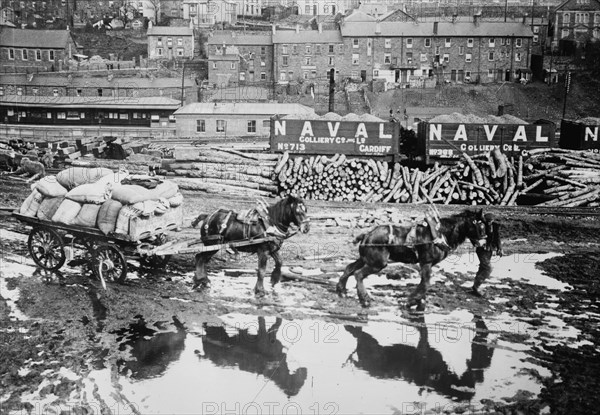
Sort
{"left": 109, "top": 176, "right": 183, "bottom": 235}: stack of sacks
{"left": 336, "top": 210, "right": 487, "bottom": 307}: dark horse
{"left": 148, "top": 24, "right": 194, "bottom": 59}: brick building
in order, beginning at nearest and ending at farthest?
{"left": 336, "top": 210, "right": 487, "bottom": 307}: dark horse → {"left": 109, "top": 176, "right": 183, "bottom": 235}: stack of sacks → {"left": 148, "top": 24, "right": 194, "bottom": 59}: brick building

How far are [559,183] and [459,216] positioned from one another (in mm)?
14437

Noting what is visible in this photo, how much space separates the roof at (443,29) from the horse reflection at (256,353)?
71.3 metres

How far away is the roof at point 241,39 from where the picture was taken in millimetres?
81062

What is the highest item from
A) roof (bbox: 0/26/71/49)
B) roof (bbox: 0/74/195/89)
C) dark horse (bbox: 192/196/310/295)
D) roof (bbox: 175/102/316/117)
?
roof (bbox: 0/26/71/49)

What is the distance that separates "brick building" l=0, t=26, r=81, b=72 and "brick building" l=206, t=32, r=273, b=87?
18314 mm

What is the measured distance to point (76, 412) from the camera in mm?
10062

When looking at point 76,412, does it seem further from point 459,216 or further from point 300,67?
point 300,67

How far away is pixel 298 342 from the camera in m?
12.6

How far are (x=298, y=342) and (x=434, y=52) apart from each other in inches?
2929

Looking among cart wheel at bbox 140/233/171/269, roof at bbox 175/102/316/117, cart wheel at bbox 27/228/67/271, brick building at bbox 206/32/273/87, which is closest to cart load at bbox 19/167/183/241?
cart wheel at bbox 27/228/67/271

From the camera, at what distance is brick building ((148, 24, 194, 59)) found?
9025cm

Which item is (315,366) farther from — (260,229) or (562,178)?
(562,178)

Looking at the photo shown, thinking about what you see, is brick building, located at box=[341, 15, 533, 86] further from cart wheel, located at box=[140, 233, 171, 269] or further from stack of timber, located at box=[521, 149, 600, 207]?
cart wheel, located at box=[140, 233, 171, 269]

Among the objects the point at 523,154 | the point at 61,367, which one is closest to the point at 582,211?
the point at 523,154
